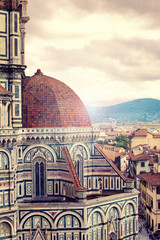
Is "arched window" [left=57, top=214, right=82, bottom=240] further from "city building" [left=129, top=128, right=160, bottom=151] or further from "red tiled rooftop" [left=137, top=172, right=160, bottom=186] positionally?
"city building" [left=129, top=128, right=160, bottom=151]

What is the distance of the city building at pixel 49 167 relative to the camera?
102ft

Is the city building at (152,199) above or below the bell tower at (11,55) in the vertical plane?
below

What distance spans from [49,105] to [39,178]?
22.5ft

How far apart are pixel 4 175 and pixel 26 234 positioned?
18.8ft

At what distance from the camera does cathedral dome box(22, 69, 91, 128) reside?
3400 cm

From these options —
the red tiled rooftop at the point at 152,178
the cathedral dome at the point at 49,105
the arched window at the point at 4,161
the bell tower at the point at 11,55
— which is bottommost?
the red tiled rooftop at the point at 152,178

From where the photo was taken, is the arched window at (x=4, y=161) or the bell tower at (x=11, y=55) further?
the bell tower at (x=11, y=55)

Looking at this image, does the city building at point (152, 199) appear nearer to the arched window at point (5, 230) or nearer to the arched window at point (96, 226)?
the arched window at point (96, 226)

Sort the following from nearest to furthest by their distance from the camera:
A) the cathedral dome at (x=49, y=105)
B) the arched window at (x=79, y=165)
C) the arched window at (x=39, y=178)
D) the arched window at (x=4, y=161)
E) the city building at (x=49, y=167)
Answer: the arched window at (x=4, y=161) → the city building at (x=49, y=167) → the arched window at (x=39, y=178) → the cathedral dome at (x=49, y=105) → the arched window at (x=79, y=165)

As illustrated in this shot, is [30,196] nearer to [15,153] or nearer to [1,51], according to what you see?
[15,153]

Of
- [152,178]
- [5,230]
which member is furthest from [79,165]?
[152,178]

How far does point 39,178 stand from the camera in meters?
33.7

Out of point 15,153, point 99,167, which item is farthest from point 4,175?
point 99,167

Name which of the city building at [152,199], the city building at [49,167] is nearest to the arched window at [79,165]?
the city building at [49,167]
